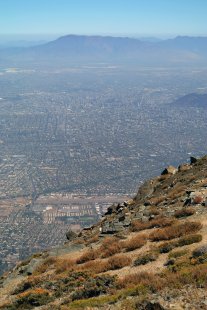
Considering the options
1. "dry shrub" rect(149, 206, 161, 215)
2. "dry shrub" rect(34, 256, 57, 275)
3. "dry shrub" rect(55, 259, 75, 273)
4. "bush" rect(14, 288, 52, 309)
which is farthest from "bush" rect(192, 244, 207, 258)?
"dry shrub" rect(149, 206, 161, 215)

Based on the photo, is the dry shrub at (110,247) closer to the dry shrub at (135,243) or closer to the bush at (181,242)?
the dry shrub at (135,243)

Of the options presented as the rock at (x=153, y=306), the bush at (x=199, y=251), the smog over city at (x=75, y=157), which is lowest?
the smog over city at (x=75, y=157)

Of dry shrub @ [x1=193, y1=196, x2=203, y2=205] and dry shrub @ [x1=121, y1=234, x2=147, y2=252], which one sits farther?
dry shrub @ [x1=193, y1=196, x2=203, y2=205]

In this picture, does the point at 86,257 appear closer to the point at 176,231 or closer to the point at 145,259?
the point at 145,259

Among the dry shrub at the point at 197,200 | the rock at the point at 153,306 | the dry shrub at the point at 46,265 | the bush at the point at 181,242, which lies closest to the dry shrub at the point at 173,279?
the rock at the point at 153,306

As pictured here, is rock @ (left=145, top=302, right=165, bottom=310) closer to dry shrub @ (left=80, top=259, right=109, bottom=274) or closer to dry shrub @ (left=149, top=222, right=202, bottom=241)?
dry shrub @ (left=80, top=259, right=109, bottom=274)

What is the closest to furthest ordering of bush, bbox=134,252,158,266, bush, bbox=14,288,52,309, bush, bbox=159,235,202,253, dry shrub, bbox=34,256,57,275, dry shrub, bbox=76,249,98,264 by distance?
bush, bbox=14,288,52,309, bush, bbox=134,252,158,266, bush, bbox=159,235,202,253, dry shrub, bbox=76,249,98,264, dry shrub, bbox=34,256,57,275
